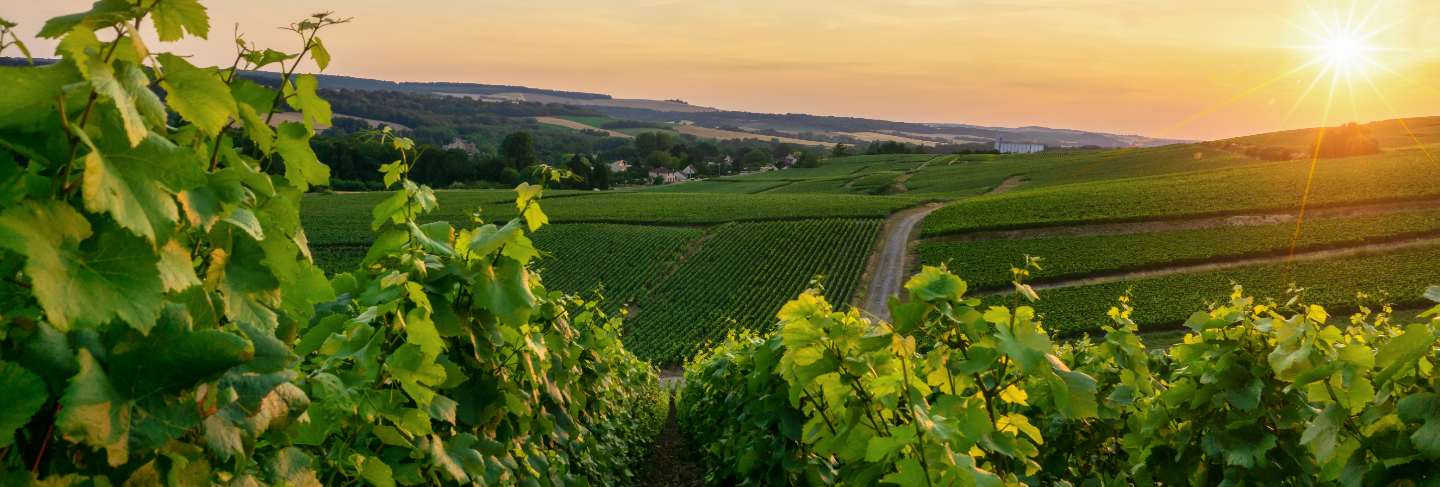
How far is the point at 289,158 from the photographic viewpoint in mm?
2100

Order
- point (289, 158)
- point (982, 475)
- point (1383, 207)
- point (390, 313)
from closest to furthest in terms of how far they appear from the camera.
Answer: point (289, 158), point (982, 475), point (390, 313), point (1383, 207)

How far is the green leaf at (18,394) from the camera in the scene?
3.80 feet

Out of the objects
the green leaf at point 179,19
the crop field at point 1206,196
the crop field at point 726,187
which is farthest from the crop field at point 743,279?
the crop field at point 726,187

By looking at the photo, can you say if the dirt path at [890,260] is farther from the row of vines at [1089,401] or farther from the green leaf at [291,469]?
the green leaf at [291,469]

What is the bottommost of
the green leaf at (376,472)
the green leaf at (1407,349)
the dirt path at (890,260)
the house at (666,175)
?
the house at (666,175)

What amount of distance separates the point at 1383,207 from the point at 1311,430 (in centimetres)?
6697

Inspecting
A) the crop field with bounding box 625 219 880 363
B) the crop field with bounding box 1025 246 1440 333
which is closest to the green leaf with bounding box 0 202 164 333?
the crop field with bounding box 625 219 880 363

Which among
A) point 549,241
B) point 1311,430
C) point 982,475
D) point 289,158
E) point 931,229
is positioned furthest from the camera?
point 549,241

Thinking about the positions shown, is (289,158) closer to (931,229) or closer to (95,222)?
(95,222)

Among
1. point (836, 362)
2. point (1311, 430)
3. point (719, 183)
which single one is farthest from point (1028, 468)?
point (719, 183)

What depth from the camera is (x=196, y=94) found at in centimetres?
139

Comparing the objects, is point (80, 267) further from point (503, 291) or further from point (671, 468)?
point (671, 468)

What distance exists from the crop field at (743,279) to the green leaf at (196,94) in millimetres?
39149

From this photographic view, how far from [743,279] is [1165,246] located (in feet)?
86.2
